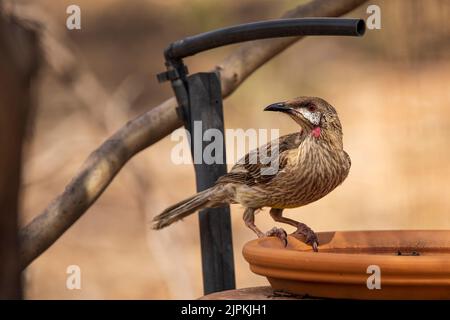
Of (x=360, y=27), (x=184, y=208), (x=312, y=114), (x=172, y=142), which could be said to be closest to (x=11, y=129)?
(x=360, y=27)

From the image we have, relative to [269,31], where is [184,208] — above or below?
below

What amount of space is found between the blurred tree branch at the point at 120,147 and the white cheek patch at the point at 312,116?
1.45 feet

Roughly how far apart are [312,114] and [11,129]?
2385mm

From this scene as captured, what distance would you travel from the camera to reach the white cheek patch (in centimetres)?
363

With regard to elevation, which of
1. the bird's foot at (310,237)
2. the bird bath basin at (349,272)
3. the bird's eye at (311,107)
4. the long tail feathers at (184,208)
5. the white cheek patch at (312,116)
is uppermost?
the bird's eye at (311,107)

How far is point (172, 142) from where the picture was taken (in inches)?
375

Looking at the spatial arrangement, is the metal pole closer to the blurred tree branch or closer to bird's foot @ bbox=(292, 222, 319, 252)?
bird's foot @ bbox=(292, 222, 319, 252)

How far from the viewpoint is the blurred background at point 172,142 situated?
8.45 meters

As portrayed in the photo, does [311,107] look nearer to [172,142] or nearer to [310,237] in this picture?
[310,237]

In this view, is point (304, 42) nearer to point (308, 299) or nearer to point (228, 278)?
point (228, 278)

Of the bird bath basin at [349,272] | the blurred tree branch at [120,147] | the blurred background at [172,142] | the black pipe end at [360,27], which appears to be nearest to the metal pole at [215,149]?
the blurred tree branch at [120,147]

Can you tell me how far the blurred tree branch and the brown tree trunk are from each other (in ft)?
7.18

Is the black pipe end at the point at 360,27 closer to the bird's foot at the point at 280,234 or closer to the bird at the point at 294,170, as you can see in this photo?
the bird's foot at the point at 280,234

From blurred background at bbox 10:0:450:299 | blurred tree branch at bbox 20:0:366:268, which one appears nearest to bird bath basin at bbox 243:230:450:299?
blurred tree branch at bbox 20:0:366:268
